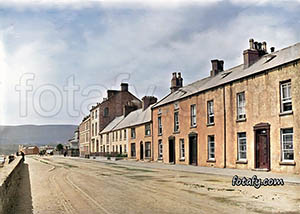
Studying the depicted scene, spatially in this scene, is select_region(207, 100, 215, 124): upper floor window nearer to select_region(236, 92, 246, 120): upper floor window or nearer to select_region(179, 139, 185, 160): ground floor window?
select_region(236, 92, 246, 120): upper floor window

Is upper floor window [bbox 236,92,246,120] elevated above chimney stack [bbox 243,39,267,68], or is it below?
below

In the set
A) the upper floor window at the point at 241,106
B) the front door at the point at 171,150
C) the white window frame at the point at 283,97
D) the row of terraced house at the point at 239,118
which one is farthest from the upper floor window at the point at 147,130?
the white window frame at the point at 283,97

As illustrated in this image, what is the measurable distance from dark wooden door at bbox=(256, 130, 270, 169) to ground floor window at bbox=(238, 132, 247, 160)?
1287 mm

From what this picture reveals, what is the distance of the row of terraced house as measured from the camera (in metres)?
20.5

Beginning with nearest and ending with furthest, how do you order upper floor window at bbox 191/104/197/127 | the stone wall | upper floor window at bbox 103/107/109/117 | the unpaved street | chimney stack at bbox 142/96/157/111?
the stone wall
the unpaved street
upper floor window at bbox 191/104/197/127
chimney stack at bbox 142/96/157/111
upper floor window at bbox 103/107/109/117

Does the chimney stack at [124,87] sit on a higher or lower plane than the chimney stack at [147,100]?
higher

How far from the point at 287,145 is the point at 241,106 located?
4929 mm

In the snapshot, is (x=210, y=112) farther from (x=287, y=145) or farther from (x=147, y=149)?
(x=147, y=149)

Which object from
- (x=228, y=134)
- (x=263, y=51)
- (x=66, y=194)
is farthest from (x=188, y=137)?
(x=66, y=194)

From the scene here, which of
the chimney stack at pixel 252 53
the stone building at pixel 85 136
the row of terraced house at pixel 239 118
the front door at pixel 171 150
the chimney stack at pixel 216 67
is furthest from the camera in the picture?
the stone building at pixel 85 136

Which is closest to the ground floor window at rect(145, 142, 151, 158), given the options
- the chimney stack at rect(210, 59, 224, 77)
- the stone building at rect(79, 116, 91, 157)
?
the chimney stack at rect(210, 59, 224, 77)

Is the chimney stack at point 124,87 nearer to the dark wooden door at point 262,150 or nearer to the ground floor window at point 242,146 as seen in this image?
the ground floor window at point 242,146

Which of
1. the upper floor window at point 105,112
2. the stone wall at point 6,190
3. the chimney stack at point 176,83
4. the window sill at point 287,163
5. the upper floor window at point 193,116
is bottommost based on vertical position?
the window sill at point 287,163

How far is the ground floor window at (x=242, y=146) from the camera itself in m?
23.8
